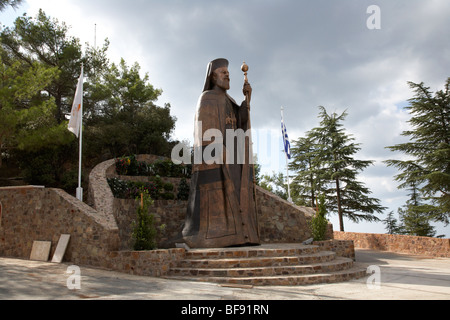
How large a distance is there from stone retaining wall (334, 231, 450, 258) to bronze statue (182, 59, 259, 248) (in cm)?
783

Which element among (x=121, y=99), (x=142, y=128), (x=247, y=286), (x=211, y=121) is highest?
(x=121, y=99)

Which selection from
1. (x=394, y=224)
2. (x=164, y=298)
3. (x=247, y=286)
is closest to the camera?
(x=164, y=298)

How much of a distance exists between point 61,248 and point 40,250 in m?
0.98

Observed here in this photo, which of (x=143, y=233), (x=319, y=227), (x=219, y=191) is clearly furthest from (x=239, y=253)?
(x=319, y=227)

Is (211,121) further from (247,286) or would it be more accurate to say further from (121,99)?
(121,99)

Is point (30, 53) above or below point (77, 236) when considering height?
above

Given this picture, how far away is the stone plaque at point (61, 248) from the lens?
366 inches

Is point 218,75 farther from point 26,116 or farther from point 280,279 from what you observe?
point 26,116

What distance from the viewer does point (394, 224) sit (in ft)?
84.2

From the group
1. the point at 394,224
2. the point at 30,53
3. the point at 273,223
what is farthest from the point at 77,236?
the point at 394,224

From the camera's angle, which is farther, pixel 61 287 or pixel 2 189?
pixel 2 189

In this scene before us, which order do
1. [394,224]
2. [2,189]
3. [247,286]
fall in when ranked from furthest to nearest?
[394,224] → [2,189] → [247,286]

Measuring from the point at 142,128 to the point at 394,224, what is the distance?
1939 centimetres

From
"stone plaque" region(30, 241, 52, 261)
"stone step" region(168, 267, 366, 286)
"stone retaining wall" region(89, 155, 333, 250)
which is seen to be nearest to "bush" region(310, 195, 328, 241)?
"stone retaining wall" region(89, 155, 333, 250)
